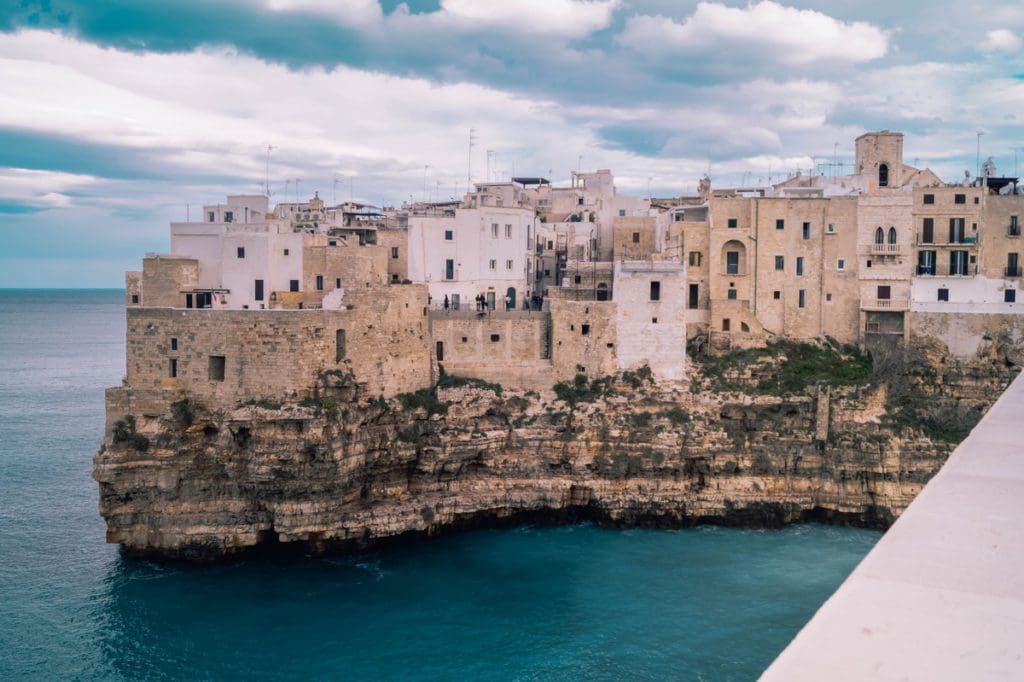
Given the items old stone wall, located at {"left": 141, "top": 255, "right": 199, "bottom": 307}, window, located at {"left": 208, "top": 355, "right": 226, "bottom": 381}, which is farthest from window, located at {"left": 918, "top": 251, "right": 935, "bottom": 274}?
old stone wall, located at {"left": 141, "top": 255, "right": 199, "bottom": 307}

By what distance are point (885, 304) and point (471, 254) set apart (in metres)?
17.5

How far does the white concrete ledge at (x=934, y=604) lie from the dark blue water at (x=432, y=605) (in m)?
18.8

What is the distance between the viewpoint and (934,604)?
3.83m

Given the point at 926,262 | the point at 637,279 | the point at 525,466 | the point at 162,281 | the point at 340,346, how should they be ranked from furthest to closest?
the point at 926,262, the point at 637,279, the point at 525,466, the point at 162,281, the point at 340,346

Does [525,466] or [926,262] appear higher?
[926,262]

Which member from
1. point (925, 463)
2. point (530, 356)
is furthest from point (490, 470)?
point (925, 463)

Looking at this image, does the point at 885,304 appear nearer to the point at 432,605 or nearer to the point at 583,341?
the point at 583,341

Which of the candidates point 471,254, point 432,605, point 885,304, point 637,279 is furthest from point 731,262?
point 432,605

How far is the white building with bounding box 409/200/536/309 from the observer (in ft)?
126

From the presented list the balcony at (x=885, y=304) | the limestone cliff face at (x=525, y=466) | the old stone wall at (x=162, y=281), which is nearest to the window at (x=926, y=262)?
the balcony at (x=885, y=304)

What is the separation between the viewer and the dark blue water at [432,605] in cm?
2298

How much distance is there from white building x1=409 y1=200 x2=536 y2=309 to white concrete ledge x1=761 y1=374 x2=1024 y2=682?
3330 centimetres

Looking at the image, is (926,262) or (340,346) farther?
(926,262)

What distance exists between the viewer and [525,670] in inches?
897
